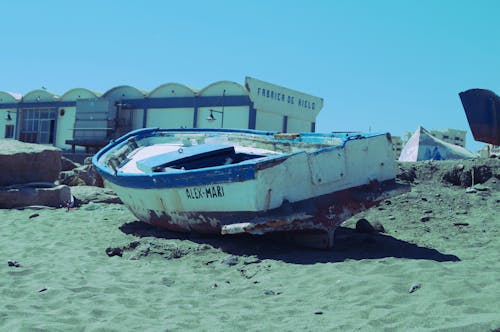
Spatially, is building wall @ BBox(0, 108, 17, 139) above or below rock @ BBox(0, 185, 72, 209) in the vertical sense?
above

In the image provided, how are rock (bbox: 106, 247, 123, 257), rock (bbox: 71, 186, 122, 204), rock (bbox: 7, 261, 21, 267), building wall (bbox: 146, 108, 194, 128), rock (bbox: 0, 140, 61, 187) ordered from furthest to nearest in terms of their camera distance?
building wall (bbox: 146, 108, 194, 128) < rock (bbox: 71, 186, 122, 204) < rock (bbox: 0, 140, 61, 187) < rock (bbox: 106, 247, 123, 257) < rock (bbox: 7, 261, 21, 267)

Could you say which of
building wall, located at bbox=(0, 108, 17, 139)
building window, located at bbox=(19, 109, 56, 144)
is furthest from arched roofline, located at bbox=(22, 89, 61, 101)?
building wall, located at bbox=(0, 108, 17, 139)

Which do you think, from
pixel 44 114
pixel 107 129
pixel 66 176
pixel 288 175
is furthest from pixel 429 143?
pixel 44 114

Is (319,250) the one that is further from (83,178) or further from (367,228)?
(83,178)

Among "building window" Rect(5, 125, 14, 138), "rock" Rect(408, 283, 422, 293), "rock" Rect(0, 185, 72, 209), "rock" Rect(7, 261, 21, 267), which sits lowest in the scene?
"rock" Rect(7, 261, 21, 267)

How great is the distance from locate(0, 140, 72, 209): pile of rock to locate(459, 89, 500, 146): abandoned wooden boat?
697 centimetres

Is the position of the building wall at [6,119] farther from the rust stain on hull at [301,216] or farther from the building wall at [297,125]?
the rust stain on hull at [301,216]

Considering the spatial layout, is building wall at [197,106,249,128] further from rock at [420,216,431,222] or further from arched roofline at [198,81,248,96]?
rock at [420,216,431,222]

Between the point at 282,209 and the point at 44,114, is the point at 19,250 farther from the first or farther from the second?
the point at 44,114

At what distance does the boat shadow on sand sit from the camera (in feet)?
15.2

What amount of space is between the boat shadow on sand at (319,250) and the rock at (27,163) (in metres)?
4.58

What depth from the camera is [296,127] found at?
2839cm

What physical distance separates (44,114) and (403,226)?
103ft

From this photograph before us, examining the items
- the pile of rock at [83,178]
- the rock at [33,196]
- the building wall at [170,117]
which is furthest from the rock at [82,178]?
the building wall at [170,117]
